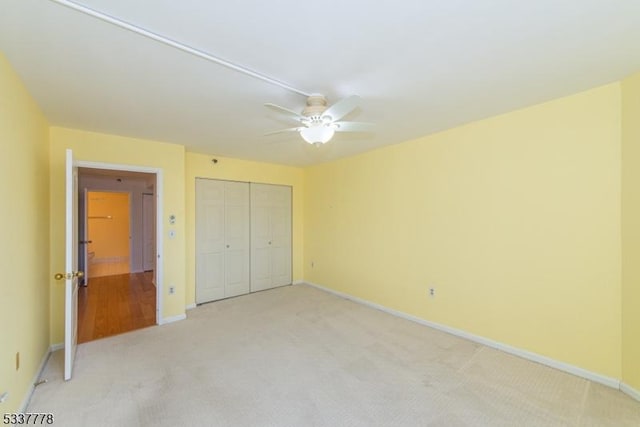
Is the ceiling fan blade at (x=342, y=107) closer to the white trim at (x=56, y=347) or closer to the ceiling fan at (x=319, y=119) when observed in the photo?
the ceiling fan at (x=319, y=119)

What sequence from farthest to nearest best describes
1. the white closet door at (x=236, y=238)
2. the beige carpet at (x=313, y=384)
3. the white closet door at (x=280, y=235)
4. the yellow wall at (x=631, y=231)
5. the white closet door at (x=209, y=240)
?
the white closet door at (x=280, y=235)
the white closet door at (x=236, y=238)
the white closet door at (x=209, y=240)
the yellow wall at (x=631, y=231)
the beige carpet at (x=313, y=384)

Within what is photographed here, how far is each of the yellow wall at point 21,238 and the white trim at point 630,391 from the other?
429 cm

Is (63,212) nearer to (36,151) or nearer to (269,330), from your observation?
(36,151)

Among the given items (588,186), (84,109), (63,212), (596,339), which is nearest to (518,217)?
(588,186)

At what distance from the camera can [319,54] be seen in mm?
1714

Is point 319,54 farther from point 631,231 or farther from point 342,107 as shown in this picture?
point 631,231

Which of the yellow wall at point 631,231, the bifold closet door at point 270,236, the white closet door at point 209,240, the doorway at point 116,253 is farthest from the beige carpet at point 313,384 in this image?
the bifold closet door at point 270,236

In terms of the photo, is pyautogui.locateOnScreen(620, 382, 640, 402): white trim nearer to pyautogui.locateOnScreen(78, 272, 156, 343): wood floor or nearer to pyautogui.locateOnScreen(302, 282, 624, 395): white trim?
pyautogui.locateOnScreen(302, 282, 624, 395): white trim

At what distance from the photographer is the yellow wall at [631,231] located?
6.66 feet

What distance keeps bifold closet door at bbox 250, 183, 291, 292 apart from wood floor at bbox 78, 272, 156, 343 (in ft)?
5.81

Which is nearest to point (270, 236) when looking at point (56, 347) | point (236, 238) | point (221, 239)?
point (236, 238)

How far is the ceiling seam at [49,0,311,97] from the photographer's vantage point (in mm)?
1322

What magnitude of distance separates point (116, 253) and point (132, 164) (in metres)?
6.80

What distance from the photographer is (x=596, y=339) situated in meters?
2.28
